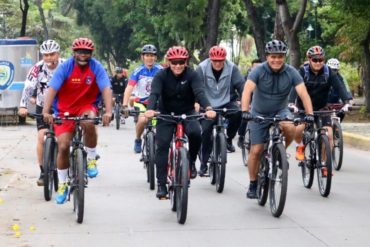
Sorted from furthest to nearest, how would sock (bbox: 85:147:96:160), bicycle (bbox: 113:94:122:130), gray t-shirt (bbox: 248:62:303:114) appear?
bicycle (bbox: 113:94:122:130) → sock (bbox: 85:147:96:160) → gray t-shirt (bbox: 248:62:303:114)

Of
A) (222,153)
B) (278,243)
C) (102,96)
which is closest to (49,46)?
(102,96)

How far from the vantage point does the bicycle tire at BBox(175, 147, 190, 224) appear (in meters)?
8.16

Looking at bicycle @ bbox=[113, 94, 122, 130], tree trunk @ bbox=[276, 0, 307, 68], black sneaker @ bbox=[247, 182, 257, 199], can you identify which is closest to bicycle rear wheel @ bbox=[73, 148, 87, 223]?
black sneaker @ bbox=[247, 182, 257, 199]

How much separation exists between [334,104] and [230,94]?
1886 millimetres

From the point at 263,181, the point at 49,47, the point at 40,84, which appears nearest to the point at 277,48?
the point at 263,181

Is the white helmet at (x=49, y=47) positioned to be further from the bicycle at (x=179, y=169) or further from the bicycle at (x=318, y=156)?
the bicycle at (x=318, y=156)

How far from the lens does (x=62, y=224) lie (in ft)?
27.6

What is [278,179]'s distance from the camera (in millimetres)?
8773

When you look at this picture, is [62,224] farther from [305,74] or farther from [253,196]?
[305,74]

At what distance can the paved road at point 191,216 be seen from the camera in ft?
25.1

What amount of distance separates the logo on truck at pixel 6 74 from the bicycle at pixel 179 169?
16.9 m

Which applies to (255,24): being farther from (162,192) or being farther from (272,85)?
(162,192)

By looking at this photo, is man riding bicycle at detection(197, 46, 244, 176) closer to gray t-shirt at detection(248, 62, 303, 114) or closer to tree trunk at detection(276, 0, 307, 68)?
gray t-shirt at detection(248, 62, 303, 114)

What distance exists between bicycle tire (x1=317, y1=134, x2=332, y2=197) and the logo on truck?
16409 mm
